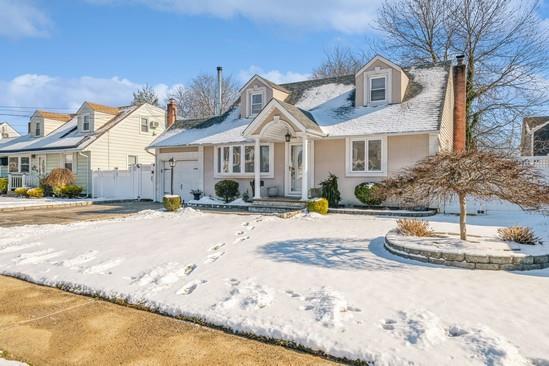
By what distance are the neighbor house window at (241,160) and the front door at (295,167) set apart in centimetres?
95

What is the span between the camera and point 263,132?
15586 mm

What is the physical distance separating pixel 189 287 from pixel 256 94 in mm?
14377

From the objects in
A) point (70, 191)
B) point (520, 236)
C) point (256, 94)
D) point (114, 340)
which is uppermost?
point (256, 94)

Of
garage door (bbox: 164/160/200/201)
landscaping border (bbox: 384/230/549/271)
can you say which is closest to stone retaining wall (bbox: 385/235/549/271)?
landscaping border (bbox: 384/230/549/271)

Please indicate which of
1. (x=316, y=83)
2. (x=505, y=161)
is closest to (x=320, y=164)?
(x=316, y=83)

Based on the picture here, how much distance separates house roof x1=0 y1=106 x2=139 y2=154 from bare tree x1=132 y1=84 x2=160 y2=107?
17302 millimetres

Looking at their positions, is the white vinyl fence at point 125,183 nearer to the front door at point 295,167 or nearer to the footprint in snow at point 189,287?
the front door at point 295,167

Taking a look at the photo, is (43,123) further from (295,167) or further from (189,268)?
(189,268)

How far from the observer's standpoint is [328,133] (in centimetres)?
1523

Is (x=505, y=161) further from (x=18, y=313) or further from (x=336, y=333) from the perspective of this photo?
(x=18, y=313)

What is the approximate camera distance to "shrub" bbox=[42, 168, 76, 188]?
2315cm

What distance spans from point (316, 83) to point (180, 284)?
1569cm

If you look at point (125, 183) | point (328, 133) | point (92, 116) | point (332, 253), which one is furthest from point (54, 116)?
point (332, 253)

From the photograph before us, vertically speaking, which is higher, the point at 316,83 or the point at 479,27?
the point at 479,27
